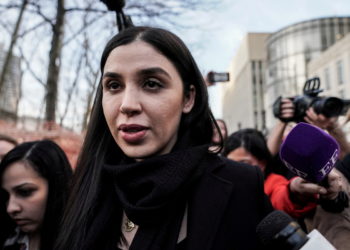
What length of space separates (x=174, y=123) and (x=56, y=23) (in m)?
6.01

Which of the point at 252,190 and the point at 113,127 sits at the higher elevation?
the point at 113,127

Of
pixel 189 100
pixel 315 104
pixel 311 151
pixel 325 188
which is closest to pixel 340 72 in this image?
pixel 315 104

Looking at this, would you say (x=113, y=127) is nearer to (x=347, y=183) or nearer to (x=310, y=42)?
(x=347, y=183)

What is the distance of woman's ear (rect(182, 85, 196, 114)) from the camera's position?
4.83 ft

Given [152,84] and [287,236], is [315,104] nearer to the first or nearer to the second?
[152,84]

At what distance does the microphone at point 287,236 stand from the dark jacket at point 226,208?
26 cm

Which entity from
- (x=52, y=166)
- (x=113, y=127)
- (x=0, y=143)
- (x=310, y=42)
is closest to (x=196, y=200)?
(x=113, y=127)

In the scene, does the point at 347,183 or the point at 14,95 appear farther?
the point at 14,95

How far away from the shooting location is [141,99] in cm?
129

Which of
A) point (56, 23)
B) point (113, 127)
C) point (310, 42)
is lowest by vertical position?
point (113, 127)

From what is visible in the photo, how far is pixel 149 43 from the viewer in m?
1.36

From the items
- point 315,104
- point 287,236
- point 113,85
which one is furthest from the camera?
point 315,104

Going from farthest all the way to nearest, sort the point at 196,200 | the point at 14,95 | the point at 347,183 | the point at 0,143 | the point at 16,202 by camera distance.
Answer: the point at 14,95, the point at 0,143, the point at 16,202, the point at 347,183, the point at 196,200

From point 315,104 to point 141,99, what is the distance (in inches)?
45.8
